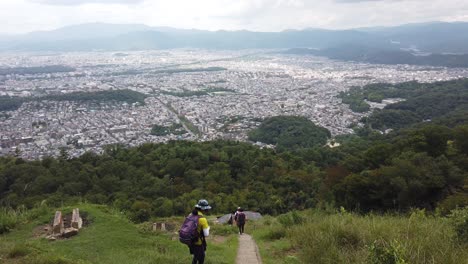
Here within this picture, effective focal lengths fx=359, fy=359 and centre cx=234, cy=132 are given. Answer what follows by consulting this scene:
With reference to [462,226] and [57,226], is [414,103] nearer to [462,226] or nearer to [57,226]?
[462,226]

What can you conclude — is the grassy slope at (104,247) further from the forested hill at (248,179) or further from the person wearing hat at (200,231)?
the forested hill at (248,179)

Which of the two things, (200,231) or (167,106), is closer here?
(200,231)

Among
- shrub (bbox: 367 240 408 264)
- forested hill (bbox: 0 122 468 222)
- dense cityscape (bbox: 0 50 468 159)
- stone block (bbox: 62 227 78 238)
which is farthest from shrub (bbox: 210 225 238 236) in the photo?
dense cityscape (bbox: 0 50 468 159)

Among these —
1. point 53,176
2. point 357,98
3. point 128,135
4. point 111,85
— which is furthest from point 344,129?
point 111,85

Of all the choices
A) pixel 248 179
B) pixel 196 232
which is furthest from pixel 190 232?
pixel 248 179

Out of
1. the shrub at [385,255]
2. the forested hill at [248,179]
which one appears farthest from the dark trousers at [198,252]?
the forested hill at [248,179]

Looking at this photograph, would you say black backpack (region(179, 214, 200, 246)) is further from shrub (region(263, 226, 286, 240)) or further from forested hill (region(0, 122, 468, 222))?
forested hill (region(0, 122, 468, 222))
